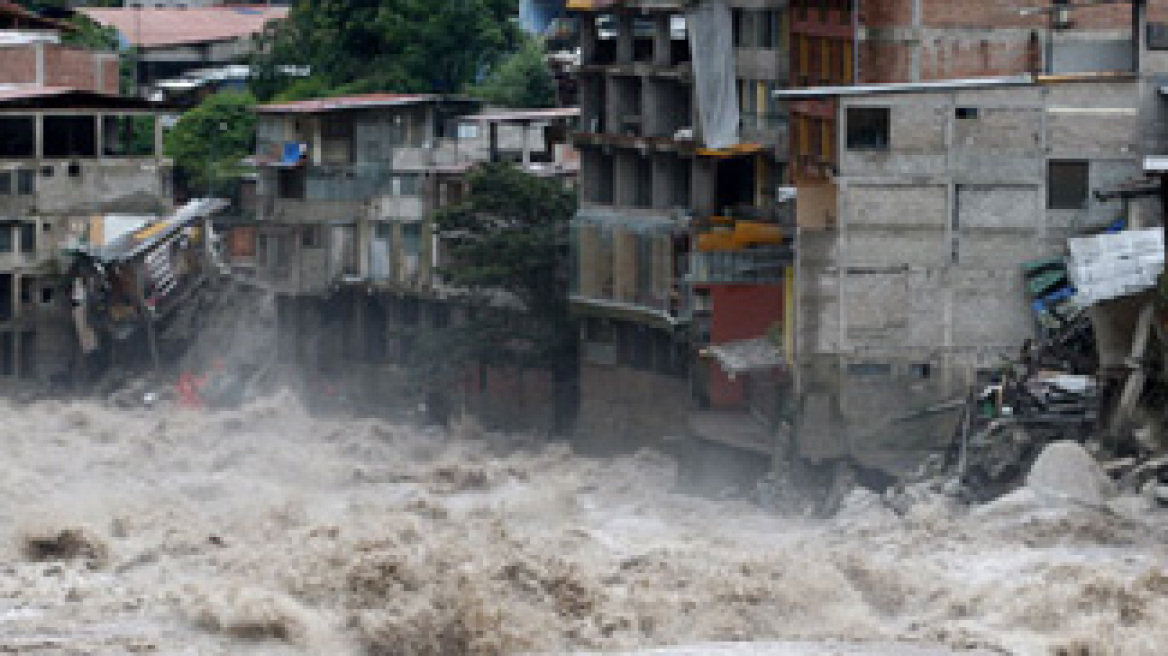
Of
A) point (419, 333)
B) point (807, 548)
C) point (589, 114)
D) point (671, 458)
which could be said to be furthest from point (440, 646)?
point (419, 333)

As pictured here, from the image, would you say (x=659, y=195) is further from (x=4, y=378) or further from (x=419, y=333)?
(x=4, y=378)

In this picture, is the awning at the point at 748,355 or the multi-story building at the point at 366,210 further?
the multi-story building at the point at 366,210

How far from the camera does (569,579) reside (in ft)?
112

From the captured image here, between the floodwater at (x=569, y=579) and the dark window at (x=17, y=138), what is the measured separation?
605 inches

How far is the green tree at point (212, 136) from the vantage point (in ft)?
220

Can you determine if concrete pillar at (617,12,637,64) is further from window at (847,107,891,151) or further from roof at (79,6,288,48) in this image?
roof at (79,6,288,48)

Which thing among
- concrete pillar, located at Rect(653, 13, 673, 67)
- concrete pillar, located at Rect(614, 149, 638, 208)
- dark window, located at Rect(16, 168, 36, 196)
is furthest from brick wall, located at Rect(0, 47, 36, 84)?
concrete pillar, located at Rect(653, 13, 673, 67)

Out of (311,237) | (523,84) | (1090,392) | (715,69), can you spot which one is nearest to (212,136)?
Result: (523,84)

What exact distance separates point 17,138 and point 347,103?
24.1ft

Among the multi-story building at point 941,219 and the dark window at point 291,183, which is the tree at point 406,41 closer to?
the dark window at point 291,183

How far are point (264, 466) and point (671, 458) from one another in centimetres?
795

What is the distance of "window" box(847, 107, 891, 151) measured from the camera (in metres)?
39.1

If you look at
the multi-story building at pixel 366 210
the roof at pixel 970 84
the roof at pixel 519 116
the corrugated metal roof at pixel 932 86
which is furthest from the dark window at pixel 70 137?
the corrugated metal roof at pixel 932 86

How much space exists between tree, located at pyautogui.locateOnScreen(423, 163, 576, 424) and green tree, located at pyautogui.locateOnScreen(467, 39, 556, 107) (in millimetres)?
11770
